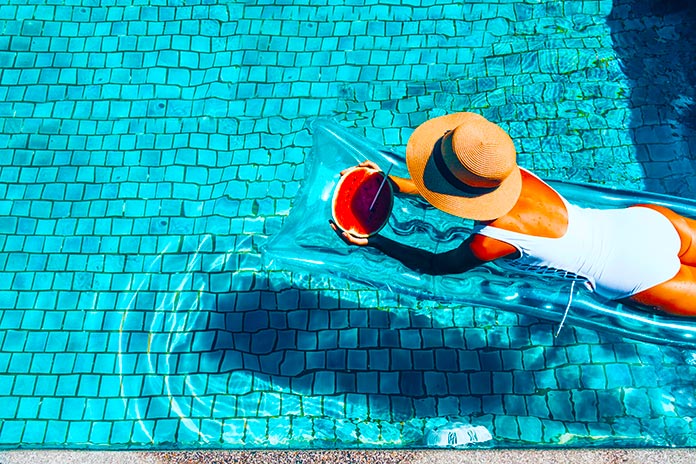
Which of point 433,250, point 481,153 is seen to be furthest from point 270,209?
point 481,153

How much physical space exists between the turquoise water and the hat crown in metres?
1.60

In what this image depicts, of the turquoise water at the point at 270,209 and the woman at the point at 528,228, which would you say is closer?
the woman at the point at 528,228

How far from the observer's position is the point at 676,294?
9.61 feet

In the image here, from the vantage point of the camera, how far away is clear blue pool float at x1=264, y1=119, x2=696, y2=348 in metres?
3.53

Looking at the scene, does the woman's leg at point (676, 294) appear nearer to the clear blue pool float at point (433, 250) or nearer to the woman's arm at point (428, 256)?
the clear blue pool float at point (433, 250)

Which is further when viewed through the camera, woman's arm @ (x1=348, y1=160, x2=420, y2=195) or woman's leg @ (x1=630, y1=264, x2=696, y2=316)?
woman's arm @ (x1=348, y1=160, x2=420, y2=195)

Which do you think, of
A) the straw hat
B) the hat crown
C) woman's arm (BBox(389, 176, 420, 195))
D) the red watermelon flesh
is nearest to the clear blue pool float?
woman's arm (BBox(389, 176, 420, 195))

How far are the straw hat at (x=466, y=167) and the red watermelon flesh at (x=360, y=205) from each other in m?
0.42

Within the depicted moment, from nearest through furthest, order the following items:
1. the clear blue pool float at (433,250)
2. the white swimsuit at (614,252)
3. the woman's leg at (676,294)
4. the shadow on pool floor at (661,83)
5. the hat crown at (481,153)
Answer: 1. the hat crown at (481,153)
2. the white swimsuit at (614,252)
3. the woman's leg at (676,294)
4. the clear blue pool float at (433,250)
5. the shadow on pool floor at (661,83)

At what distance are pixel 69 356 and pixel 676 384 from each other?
378 cm

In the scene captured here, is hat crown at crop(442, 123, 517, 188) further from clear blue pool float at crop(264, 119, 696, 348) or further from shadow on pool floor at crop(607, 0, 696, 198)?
shadow on pool floor at crop(607, 0, 696, 198)

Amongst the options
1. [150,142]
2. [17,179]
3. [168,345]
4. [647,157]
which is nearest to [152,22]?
[150,142]

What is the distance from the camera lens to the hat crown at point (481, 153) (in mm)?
2268

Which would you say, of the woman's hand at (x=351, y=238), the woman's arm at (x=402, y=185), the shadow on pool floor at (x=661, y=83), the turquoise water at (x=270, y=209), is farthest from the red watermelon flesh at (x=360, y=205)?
the shadow on pool floor at (x=661, y=83)
